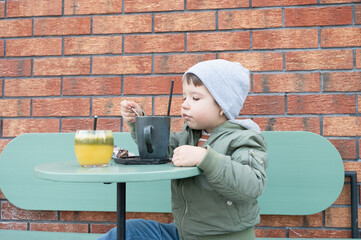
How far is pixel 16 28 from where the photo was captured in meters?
1.85

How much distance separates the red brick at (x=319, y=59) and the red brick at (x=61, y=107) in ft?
3.42

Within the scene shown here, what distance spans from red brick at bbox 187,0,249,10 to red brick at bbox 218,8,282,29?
3 centimetres

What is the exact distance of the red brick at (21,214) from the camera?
1.82m

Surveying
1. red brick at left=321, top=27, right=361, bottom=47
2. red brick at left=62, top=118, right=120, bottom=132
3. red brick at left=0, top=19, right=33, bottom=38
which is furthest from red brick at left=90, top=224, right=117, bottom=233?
red brick at left=321, top=27, right=361, bottom=47

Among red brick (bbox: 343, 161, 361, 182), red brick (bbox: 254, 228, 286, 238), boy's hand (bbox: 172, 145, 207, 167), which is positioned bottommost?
red brick (bbox: 254, 228, 286, 238)

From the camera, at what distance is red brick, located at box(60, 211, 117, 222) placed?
178cm

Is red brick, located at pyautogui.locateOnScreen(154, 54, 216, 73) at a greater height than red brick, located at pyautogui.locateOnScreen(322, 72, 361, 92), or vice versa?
red brick, located at pyautogui.locateOnScreen(154, 54, 216, 73)

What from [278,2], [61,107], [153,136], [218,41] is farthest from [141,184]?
[278,2]

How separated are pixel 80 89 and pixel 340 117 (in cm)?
130

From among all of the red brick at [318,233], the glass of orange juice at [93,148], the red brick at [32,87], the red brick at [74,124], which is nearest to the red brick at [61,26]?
the red brick at [32,87]

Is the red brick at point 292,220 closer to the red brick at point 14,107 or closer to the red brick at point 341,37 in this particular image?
the red brick at point 341,37

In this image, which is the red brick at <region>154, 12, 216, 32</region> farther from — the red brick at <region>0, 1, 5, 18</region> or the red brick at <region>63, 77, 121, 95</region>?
the red brick at <region>0, 1, 5, 18</region>

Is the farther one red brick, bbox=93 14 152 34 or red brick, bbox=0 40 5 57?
red brick, bbox=0 40 5 57

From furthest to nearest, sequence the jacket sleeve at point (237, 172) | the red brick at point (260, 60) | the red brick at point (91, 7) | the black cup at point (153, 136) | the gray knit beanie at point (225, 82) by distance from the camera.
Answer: the red brick at point (91, 7) → the red brick at point (260, 60) → the gray knit beanie at point (225, 82) → the black cup at point (153, 136) → the jacket sleeve at point (237, 172)
